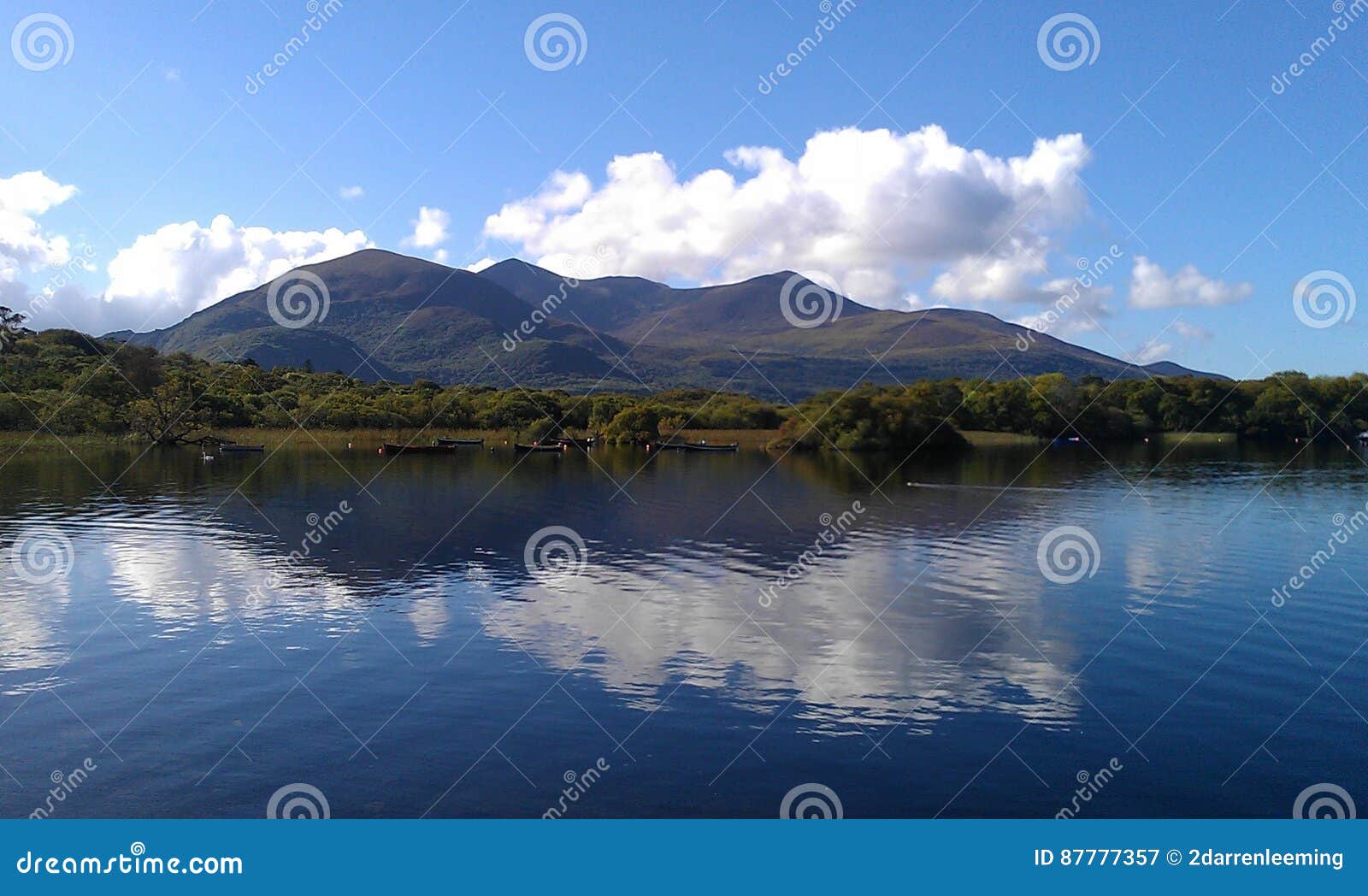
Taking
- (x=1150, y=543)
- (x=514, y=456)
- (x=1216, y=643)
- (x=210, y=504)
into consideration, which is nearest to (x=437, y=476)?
(x=210, y=504)

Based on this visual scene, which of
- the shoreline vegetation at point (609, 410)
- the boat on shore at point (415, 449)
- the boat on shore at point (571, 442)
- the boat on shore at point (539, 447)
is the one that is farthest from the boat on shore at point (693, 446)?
the boat on shore at point (415, 449)

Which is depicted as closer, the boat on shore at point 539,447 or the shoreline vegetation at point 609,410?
the shoreline vegetation at point 609,410

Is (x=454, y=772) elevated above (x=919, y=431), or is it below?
below

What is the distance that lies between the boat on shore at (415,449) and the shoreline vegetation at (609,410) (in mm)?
9744

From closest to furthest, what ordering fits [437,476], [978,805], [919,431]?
1. [978,805]
2. [437,476]
3. [919,431]

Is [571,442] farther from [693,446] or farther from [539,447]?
[693,446]

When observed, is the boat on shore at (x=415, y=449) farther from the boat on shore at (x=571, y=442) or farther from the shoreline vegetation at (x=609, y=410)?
the boat on shore at (x=571, y=442)

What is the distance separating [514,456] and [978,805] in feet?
237

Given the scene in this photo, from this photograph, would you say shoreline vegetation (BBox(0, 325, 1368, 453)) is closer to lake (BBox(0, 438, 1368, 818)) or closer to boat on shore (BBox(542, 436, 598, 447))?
boat on shore (BBox(542, 436, 598, 447))

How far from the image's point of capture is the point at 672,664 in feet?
56.3

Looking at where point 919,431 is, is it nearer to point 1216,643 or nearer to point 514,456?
point 514,456

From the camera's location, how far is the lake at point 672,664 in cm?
1194

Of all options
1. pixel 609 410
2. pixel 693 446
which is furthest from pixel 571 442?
pixel 609 410

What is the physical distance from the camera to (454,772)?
40.1ft
